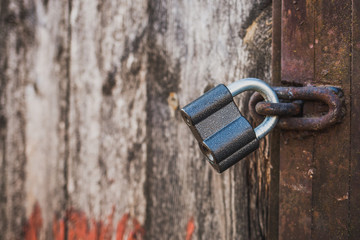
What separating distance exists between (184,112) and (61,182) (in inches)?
21.8

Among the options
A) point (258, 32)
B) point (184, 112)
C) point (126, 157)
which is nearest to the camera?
point (184, 112)

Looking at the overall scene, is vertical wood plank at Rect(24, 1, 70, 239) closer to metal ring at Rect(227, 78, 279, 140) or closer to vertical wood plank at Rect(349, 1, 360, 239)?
metal ring at Rect(227, 78, 279, 140)

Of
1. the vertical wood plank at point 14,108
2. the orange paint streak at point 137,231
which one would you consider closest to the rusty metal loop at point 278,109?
the orange paint streak at point 137,231

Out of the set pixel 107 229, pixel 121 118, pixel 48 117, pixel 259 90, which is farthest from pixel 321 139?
pixel 48 117

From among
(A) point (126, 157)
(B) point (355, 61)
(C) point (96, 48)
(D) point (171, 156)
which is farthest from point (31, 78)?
(B) point (355, 61)

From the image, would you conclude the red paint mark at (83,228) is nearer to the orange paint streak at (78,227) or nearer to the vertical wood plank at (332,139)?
the orange paint streak at (78,227)

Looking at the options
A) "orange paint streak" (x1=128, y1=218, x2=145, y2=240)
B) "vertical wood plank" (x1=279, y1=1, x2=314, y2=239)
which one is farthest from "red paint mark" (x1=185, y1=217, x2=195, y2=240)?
"vertical wood plank" (x1=279, y1=1, x2=314, y2=239)

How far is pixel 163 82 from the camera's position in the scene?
67 cm

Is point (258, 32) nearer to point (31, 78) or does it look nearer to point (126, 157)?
point (126, 157)

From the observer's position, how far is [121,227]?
2.35 feet

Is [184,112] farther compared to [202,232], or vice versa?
[202,232]

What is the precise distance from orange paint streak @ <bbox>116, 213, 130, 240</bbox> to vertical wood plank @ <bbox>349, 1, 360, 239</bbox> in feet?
1.71

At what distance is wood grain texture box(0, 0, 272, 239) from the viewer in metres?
0.61

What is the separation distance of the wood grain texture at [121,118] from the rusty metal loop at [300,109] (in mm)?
147
